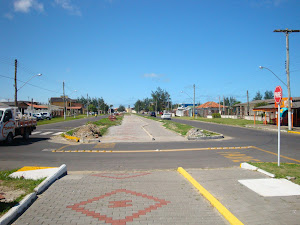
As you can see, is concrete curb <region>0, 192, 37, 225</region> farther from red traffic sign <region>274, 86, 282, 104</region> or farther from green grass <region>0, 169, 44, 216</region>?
red traffic sign <region>274, 86, 282, 104</region>

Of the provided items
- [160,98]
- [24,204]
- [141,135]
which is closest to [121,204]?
[24,204]

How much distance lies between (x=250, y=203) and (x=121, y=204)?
8.41ft

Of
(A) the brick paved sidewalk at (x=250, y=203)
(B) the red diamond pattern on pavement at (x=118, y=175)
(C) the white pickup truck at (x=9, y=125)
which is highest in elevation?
(C) the white pickup truck at (x=9, y=125)

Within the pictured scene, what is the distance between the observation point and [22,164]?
34.0ft

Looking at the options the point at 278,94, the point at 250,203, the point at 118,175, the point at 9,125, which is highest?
the point at 278,94

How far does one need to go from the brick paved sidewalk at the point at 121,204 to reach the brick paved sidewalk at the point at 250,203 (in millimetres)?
408

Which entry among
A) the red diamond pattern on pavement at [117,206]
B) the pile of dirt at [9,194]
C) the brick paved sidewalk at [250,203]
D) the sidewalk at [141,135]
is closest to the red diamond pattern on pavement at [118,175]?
the red diamond pattern on pavement at [117,206]

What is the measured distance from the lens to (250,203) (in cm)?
528

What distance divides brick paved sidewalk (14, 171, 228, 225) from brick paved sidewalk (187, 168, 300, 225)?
41 centimetres

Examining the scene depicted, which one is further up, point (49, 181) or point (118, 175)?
point (49, 181)

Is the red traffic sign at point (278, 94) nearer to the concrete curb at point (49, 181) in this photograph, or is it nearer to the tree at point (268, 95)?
the concrete curb at point (49, 181)

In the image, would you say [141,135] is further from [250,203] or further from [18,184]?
[250,203]

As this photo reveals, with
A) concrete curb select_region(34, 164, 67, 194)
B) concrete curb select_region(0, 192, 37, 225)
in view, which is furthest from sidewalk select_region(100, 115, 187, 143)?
concrete curb select_region(0, 192, 37, 225)

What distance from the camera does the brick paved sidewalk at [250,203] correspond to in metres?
4.52
